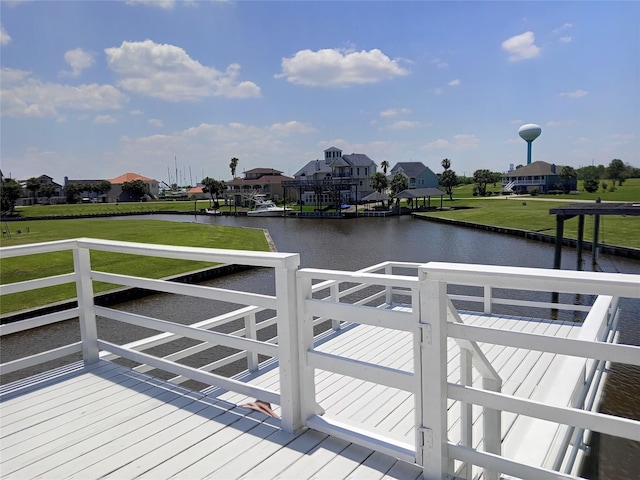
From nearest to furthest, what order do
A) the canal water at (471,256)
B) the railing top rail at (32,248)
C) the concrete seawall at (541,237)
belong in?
the railing top rail at (32,248) < the canal water at (471,256) < the concrete seawall at (541,237)

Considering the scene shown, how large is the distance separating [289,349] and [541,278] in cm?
165

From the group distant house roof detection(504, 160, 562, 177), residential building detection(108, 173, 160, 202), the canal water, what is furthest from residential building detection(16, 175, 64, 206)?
distant house roof detection(504, 160, 562, 177)

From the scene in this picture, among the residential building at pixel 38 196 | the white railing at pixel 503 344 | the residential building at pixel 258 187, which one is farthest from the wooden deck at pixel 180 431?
the residential building at pixel 38 196

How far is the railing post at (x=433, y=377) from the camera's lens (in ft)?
7.28

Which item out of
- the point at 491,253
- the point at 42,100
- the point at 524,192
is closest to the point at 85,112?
the point at 42,100

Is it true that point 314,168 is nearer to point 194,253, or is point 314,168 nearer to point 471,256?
point 471,256

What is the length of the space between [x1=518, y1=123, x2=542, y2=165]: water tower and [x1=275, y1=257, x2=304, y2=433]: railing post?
122 meters

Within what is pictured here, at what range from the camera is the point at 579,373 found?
12.2 feet

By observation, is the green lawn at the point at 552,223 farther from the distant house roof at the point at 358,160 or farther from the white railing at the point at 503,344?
the distant house roof at the point at 358,160

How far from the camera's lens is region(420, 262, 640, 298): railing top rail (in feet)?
5.77

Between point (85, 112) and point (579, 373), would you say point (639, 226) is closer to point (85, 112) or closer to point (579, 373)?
point (579, 373)

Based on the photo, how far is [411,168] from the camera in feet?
292

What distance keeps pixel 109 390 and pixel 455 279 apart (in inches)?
124

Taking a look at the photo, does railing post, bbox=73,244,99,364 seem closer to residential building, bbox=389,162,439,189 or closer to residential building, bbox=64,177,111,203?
residential building, bbox=389,162,439,189
